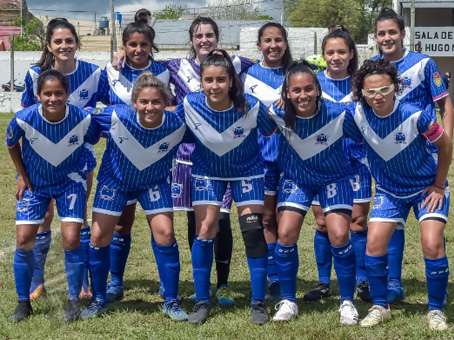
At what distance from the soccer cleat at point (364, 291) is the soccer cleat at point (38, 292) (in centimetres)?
232

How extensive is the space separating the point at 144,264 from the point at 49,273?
0.85 m

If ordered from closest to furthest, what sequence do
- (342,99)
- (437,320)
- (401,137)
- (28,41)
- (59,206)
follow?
(437,320), (401,137), (59,206), (342,99), (28,41)

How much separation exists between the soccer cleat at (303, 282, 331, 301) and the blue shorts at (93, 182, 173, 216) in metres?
1.23

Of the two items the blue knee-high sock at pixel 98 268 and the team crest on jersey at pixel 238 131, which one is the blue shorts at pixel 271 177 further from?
the blue knee-high sock at pixel 98 268

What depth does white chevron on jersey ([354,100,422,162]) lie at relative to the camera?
471 cm

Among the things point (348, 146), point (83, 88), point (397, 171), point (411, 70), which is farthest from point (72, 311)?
point (411, 70)

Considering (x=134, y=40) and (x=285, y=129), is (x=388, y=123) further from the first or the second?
(x=134, y=40)

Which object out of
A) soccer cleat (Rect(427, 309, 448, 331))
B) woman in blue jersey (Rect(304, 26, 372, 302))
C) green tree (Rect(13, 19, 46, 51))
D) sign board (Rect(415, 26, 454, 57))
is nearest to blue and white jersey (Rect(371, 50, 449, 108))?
woman in blue jersey (Rect(304, 26, 372, 302))

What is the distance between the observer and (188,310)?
5.21 metres

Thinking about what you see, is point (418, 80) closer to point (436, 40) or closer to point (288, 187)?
point (288, 187)

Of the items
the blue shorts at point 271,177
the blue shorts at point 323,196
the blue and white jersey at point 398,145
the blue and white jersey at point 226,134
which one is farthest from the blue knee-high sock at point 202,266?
the blue and white jersey at point 398,145

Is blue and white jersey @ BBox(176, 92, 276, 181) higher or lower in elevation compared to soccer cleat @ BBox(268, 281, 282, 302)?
higher

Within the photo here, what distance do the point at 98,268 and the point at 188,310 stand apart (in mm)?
687

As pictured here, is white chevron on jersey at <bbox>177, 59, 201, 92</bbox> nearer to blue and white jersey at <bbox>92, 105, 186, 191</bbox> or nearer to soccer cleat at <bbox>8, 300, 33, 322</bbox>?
blue and white jersey at <bbox>92, 105, 186, 191</bbox>
